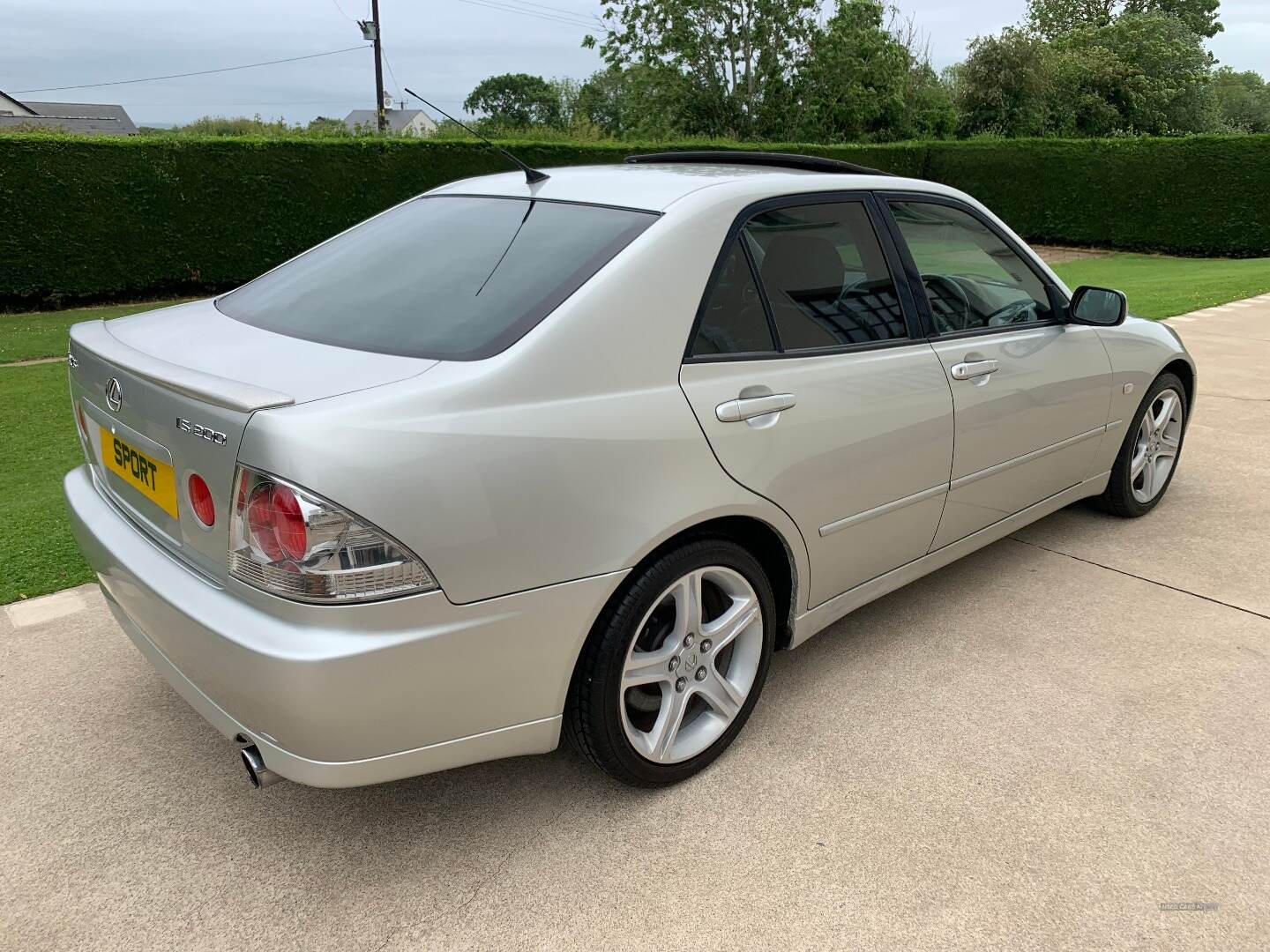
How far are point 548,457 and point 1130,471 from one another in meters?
3.25

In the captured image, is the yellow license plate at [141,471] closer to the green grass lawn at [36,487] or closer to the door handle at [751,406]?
the door handle at [751,406]

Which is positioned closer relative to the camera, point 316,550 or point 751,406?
point 316,550

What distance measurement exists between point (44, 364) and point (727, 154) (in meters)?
8.27

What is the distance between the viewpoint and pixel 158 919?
6.69 ft

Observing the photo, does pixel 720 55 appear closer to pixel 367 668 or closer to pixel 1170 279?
pixel 1170 279

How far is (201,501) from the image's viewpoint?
198 cm

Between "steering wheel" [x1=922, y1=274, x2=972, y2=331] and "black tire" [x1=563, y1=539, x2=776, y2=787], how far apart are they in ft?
3.97

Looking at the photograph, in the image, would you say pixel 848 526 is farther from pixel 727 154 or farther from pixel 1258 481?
pixel 1258 481

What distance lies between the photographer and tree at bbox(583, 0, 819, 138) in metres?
28.1

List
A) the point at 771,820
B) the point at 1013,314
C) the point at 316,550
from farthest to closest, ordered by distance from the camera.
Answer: the point at 1013,314 → the point at 771,820 → the point at 316,550

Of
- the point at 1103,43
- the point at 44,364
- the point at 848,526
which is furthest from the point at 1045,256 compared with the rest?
the point at 1103,43

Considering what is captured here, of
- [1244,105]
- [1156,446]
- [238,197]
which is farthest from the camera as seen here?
[1244,105]

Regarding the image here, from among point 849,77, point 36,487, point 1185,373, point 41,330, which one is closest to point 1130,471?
point 1185,373

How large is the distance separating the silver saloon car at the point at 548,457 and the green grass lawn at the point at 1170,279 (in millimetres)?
6796
